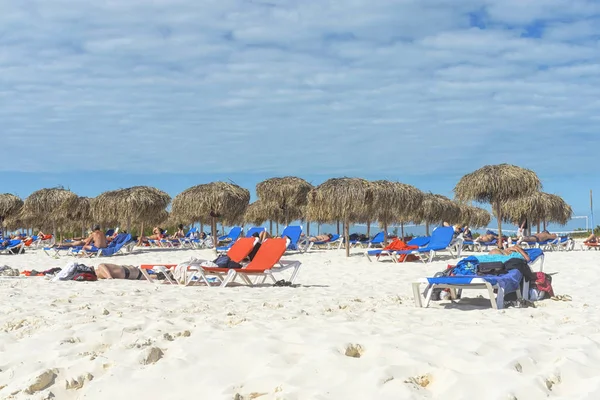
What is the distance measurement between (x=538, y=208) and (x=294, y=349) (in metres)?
20.3

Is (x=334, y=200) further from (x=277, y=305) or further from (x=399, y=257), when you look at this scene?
(x=277, y=305)

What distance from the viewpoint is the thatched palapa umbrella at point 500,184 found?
14.6m

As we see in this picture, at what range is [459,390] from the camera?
9.19ft

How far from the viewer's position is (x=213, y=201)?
17734 millimetres

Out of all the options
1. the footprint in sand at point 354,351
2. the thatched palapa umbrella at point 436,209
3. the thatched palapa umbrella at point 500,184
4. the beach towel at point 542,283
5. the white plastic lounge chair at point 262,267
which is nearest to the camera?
the footprint in sand at point 354,351

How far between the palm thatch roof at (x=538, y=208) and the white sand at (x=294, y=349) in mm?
16782

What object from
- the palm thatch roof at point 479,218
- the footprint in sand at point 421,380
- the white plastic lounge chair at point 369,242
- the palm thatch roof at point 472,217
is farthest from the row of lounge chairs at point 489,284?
the palm thatch roof at point 479,218

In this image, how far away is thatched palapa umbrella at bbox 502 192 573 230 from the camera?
21688 millimetres

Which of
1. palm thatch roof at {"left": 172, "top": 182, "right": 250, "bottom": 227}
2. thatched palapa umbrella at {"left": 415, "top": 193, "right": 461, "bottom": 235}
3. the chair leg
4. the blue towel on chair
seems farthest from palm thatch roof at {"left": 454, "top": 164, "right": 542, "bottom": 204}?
the chair leg

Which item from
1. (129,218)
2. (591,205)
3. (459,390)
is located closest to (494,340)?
(459,390)

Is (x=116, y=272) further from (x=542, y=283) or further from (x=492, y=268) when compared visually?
(x=542, y=283)

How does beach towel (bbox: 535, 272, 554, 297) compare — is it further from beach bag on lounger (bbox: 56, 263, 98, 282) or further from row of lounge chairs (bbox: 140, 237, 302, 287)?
beach bag on lounger (bbox: 56, 263, 98, 282)

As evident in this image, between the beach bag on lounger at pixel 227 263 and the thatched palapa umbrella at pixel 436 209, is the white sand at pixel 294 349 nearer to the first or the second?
the beach bag on lounger at pixel 227 263

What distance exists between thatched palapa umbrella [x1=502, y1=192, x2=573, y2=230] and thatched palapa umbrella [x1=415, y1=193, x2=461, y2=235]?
211cm
